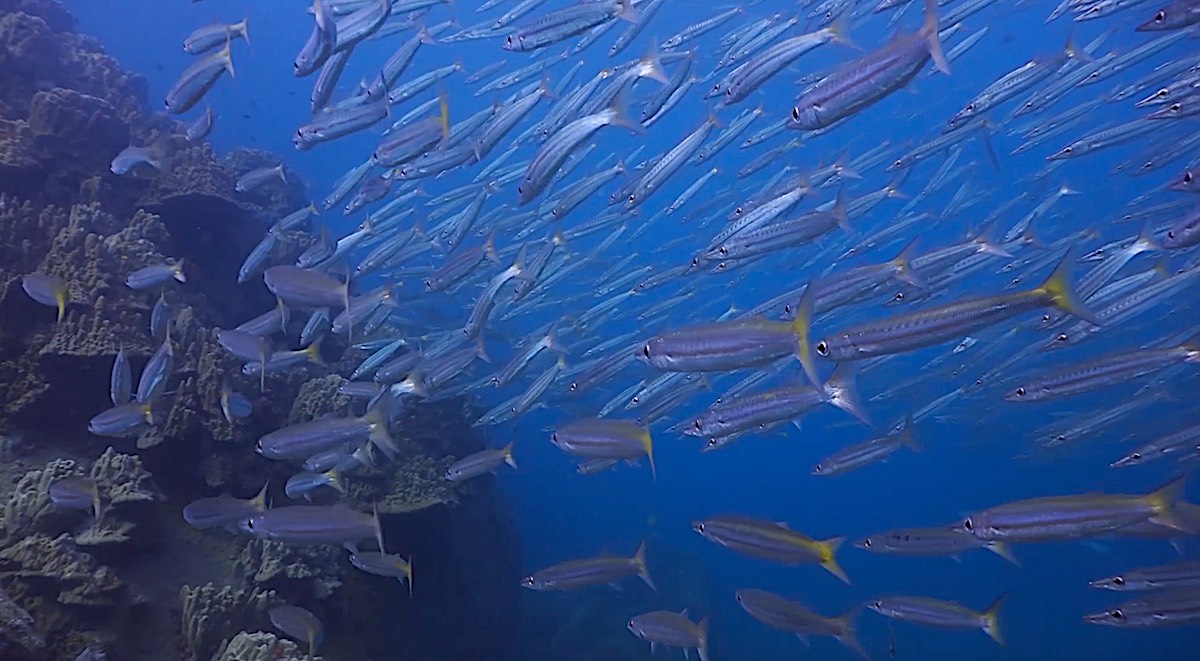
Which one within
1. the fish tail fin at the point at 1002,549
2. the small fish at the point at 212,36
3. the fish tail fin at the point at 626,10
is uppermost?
the small fish at the point at 212,36

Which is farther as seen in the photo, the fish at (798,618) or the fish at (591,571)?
the fish at (591,571)

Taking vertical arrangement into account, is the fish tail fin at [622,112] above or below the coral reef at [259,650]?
above

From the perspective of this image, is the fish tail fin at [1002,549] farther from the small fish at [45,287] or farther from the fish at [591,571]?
the small fish at [45,287]

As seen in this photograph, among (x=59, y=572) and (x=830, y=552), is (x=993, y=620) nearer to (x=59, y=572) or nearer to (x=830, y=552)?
(x=830, y=552)

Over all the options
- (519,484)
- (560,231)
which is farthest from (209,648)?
(519,484)

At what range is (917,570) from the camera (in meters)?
50.5

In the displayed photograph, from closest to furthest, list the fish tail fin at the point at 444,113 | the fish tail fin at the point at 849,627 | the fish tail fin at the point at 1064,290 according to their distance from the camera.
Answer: the fish tail fin at the point at 1064,290
the fish tail fin at the point at 849,627
the fish tail fin at the point at 444,113

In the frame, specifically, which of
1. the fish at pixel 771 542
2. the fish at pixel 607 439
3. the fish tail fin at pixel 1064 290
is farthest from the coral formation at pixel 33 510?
the fish tail fin at pixel 1064 290

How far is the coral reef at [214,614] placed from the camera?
17.3 ft

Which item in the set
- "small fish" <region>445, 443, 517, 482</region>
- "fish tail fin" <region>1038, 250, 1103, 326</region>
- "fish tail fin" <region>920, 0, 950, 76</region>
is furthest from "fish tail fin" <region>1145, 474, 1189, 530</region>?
"small fish" <region>445, 443, 517, 482</region>

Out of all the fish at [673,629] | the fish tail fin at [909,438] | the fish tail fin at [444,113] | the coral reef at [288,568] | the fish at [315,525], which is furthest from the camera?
the coral reef at [288,568]

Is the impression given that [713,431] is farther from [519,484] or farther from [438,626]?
[519,484]

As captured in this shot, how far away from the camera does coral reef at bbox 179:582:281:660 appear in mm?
5266

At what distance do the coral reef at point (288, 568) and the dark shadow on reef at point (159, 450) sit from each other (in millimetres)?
18
